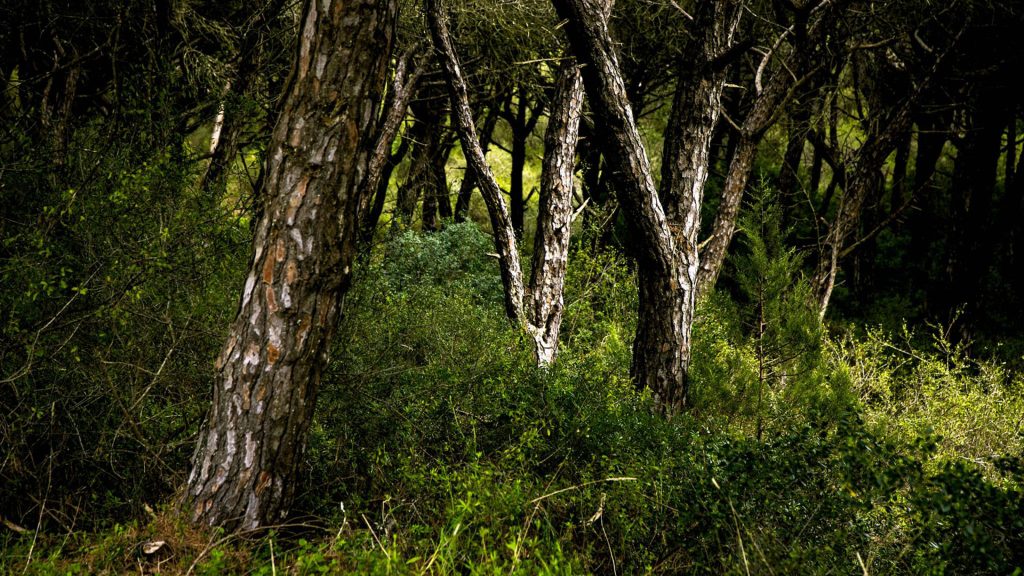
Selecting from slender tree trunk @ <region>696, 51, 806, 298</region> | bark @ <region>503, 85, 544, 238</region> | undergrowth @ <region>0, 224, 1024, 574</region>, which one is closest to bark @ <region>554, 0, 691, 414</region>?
undergrowth @ <region>0, 224, 1024, 574</region>

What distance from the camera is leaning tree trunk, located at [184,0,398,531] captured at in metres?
3.08

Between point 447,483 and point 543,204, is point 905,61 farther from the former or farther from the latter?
point 447,483

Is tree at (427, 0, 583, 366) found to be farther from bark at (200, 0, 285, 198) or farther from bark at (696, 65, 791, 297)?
bark at (200, 0, 285, 198)

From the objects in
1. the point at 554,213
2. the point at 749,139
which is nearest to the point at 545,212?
the point at 554,213

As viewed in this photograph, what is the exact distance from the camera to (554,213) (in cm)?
698

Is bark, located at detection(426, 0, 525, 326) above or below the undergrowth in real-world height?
above

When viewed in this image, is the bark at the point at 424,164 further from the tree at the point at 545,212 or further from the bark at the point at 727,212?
the bark at the point at 727,212

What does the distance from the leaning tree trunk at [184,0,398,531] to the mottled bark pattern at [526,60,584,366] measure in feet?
12.8

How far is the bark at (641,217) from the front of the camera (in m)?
5.04

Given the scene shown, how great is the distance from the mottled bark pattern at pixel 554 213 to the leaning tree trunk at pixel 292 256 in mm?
3912

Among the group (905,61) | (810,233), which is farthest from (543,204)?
(810,233)

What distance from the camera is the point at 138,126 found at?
465 cm

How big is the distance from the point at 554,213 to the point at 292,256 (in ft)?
13.7

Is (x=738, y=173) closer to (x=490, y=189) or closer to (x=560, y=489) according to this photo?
(x=490, y=189)
